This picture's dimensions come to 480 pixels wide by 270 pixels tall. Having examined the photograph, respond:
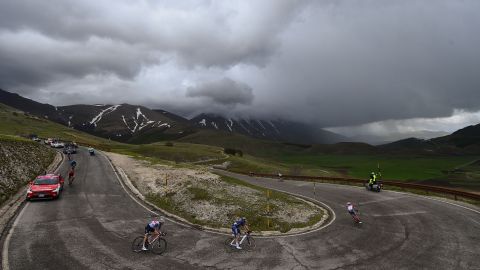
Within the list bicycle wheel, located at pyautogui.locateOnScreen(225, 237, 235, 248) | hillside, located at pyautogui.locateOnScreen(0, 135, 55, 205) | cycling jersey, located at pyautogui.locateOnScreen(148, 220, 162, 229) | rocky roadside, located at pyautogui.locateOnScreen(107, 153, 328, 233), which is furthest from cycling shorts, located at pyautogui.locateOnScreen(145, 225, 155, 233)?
hillside, located at pyautogui.locateOnScreen(0, 135, 55, 205)

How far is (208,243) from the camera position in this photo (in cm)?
1959

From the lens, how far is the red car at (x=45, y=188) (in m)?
28.3

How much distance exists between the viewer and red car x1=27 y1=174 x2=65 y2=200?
2830 cm

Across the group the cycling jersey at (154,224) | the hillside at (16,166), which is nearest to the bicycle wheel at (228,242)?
the cycling jersey at (154,224)

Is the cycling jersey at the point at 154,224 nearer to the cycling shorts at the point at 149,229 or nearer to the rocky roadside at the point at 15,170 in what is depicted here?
the cycling shorts at the point at 149,229

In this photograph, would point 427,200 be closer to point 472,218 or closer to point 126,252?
point 472,218

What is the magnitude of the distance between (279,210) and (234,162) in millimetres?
80833

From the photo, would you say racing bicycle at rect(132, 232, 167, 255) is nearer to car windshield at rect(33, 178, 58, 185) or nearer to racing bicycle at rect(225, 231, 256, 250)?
racing bicycle at rect(225, 231, 256, 250)

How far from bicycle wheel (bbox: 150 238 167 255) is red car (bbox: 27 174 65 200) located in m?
15.4

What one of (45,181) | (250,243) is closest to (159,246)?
(250,243)

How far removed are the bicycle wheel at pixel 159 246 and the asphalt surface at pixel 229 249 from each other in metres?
0.41

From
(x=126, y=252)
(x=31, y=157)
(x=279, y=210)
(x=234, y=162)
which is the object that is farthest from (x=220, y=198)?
(x=234, y=162)

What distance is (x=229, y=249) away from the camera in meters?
18.7

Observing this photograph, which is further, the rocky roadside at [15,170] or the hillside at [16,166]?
the hillside at [16,166]
